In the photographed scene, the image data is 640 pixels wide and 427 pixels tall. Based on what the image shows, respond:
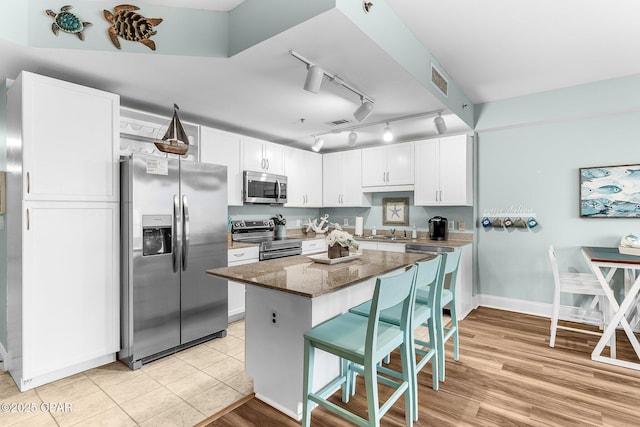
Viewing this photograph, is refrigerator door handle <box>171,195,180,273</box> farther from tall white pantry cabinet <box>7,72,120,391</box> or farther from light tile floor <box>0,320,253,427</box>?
light tile floor <box>0,320,253,427</box>

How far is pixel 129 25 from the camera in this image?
6.89 feet

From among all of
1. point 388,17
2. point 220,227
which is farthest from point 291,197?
point 388,17

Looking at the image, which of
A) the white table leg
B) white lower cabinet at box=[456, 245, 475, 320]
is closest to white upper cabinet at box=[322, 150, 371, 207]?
→ white lower cabinet at box=[456, 245, 475, 320]

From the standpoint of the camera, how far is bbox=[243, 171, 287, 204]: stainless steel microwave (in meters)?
4.02

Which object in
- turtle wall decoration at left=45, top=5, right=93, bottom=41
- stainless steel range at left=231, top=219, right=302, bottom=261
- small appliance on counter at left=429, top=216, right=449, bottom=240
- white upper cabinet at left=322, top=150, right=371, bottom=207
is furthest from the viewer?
white upper cabinet at left=322, top=150, right=371, bottom=207

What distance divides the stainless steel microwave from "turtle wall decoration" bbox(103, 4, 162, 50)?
2.00 metres

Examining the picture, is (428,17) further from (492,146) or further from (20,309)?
(20,309)

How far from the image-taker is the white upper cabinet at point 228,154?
11.8ft

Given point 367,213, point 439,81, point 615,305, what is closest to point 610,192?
point 615,305

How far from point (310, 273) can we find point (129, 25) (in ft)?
6.61

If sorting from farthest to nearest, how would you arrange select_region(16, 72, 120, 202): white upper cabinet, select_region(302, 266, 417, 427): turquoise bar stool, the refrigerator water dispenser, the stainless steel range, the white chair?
the stainless steel range, the white chair, the refrigerator water dispenser, select_region(16, 72, 120, 202): white upper cabinet, select_region(302, 266, 417, 427): turquoise bar stool

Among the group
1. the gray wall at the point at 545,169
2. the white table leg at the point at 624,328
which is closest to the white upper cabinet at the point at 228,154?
the gray wall at the point at 545,169

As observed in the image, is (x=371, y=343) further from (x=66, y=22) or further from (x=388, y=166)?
(x=388, y=166)

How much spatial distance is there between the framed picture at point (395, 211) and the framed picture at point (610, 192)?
204cm
